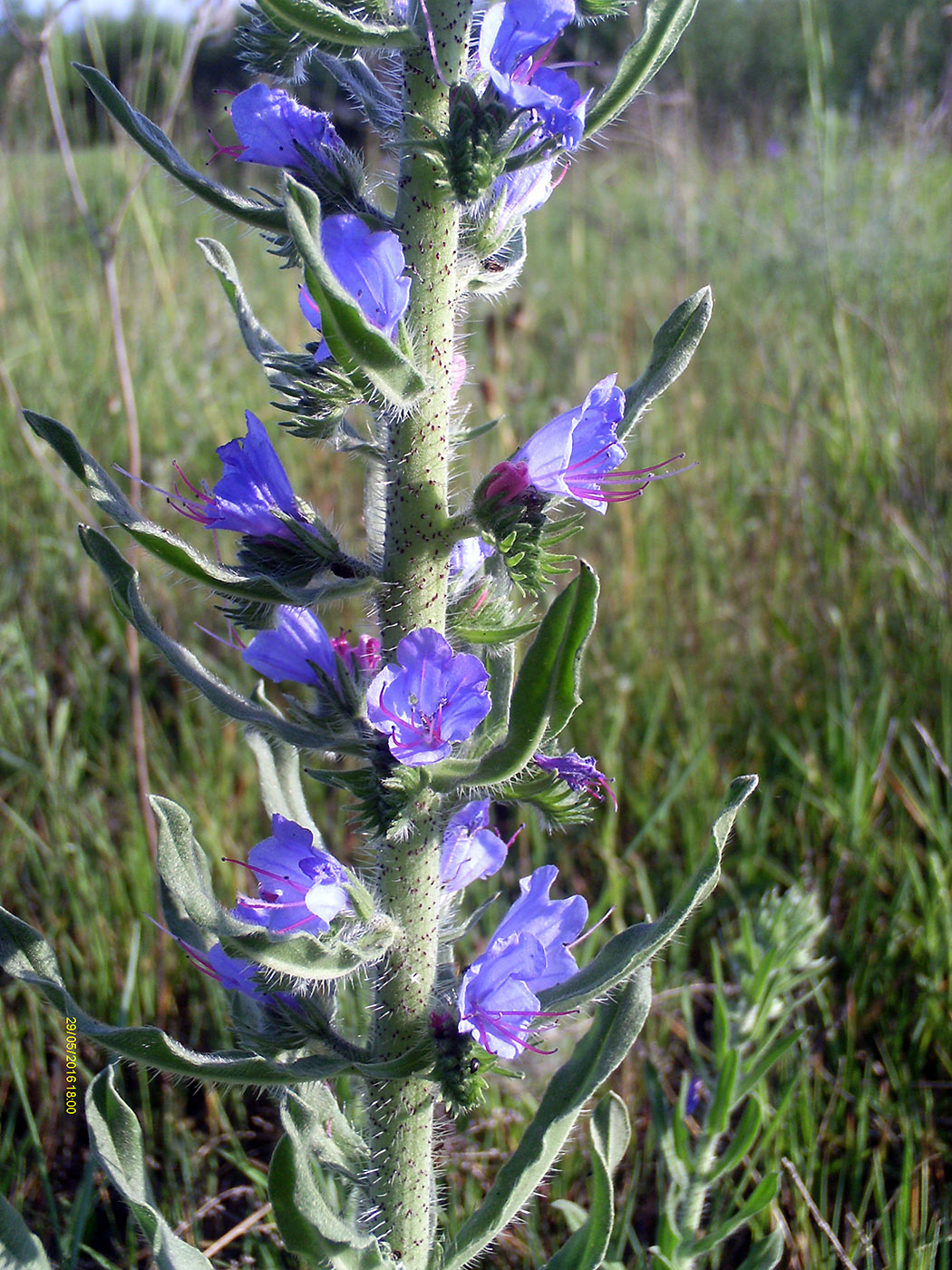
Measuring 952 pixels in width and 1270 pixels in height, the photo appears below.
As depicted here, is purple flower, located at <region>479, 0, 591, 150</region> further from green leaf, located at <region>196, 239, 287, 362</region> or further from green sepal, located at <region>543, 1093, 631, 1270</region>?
green sepal, located at <region>543, 1093, 631, 1270</region>

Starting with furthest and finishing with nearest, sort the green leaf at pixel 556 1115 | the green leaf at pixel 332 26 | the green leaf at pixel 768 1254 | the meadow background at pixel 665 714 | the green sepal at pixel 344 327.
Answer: the meadow background at pixel 665 714 < the green leaf at pixel 768 1254 < the green leaf at pixel 556 1115 < the green leaf at pixel 332 26 < the green sepal at pixel 344 327

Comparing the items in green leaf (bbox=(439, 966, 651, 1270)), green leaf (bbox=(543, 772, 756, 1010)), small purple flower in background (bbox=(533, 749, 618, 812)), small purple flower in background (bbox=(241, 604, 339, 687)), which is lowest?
green leaf (bbox=(439, 966, 651, 1270))

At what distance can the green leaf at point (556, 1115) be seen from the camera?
4.45ft

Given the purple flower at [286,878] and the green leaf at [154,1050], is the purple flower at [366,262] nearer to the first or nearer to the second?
the purple flower at [286,878]

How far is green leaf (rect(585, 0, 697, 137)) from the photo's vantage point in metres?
1.28

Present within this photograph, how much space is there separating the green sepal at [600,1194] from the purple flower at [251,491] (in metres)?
0.94

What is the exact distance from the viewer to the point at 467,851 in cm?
161

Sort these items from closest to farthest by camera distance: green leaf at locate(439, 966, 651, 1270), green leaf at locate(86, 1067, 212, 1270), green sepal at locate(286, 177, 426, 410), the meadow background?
green sepal at locate(286, 177, 426, 410), green leaf at locate(86, 1067, 212, 1270), green leaf at locate(439, 966, 651, 1270), the meadow background

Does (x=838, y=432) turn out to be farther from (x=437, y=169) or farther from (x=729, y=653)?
(x=437, y=169)

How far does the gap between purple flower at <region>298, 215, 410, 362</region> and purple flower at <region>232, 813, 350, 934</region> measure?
0.68 m

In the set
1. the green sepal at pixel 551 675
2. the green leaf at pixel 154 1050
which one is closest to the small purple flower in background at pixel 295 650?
Result: the green sepal at pixel 551 675

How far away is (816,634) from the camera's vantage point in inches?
120

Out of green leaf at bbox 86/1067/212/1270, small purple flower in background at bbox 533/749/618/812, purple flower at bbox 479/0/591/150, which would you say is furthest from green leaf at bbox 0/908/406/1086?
purple flower at bbox 479/0/591/150

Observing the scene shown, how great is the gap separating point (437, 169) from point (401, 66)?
18 cm
